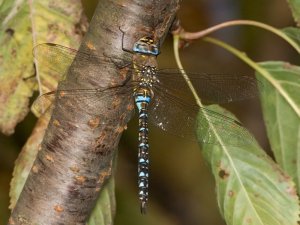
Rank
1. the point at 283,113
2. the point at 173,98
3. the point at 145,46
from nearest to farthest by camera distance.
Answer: the point at 145,46 → the point at 283,113 → the point at 173,98

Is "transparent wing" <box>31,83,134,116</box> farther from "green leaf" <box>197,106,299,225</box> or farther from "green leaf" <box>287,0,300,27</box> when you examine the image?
"green leaf" <box>287,0,300,27</box>

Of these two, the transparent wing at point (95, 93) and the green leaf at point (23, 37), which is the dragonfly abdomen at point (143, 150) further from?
the transparent wing at point (95, 93)

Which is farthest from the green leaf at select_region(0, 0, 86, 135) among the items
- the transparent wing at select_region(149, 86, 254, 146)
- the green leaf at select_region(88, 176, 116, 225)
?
the transparent wing at select_region(149, 86, 254, 146)

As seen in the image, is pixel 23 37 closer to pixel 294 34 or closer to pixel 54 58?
pixel 54 58

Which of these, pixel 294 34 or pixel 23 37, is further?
pixel 294 34

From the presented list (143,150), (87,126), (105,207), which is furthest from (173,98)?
(87,126)

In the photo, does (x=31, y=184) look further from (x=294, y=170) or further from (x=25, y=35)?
(x=294, y=170)

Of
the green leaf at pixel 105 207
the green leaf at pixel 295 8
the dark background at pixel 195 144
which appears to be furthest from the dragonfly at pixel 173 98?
the dark background at pixel 195 144
